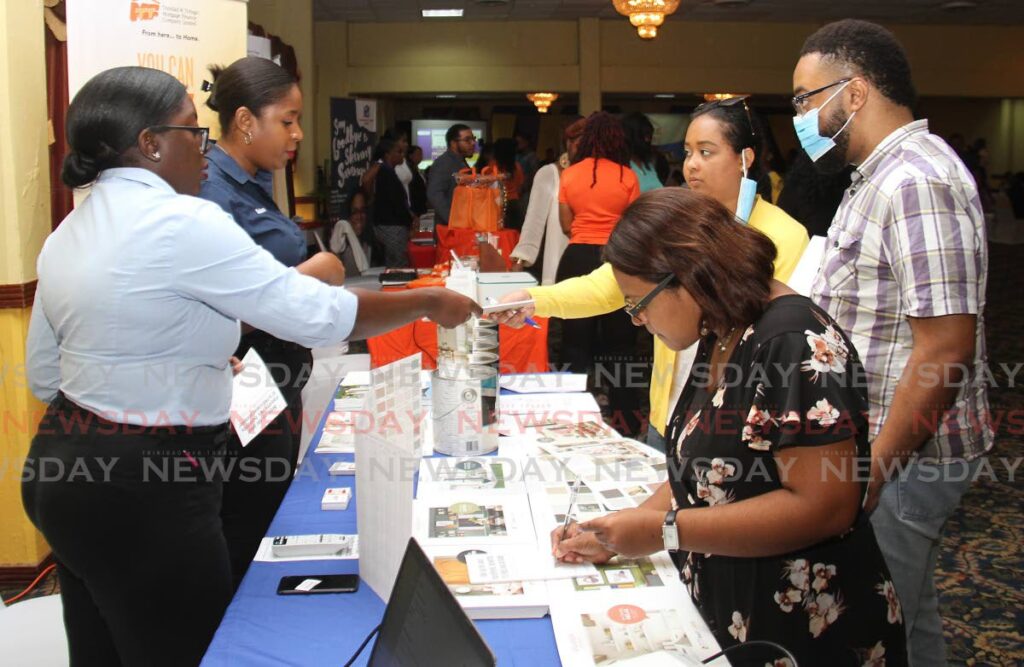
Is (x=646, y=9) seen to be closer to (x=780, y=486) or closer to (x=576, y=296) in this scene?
(x=576, y=296)

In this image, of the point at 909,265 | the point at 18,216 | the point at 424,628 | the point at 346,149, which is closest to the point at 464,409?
the point at 909,265

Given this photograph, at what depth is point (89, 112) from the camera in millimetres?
1517

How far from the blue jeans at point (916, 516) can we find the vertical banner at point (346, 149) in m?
7.74

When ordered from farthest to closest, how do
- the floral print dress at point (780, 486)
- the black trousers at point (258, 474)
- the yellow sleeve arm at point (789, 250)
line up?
the yellow sleeve arm at point (789, 250)
the black trousers at point (258, 474)
the floral print dress at point (780, 486)

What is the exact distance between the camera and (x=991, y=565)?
3.27 m

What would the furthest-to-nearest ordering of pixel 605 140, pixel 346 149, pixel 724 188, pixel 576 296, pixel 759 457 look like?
pixel 346 149
pixel 605 140
pixel 576 296
pixel 724 188
pixel 759 457

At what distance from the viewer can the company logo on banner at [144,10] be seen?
2.99 meters

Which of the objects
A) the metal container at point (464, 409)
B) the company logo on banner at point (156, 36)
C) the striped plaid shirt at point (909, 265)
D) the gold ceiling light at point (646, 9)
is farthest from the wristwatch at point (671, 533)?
the gold ceiling light at point (646, 9)

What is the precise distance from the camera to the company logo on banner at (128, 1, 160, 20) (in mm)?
2994

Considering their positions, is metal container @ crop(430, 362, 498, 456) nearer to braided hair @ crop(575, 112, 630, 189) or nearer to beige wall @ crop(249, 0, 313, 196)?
A: braided hair @ crop(575, 112, 630, 189)

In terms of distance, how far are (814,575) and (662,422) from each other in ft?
3.42

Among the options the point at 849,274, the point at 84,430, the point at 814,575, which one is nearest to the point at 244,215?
the point at 84,430

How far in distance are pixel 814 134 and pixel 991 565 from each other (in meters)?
2.16

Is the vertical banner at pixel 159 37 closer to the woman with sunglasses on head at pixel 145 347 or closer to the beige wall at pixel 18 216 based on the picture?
the beige wall at pixel 18 216
